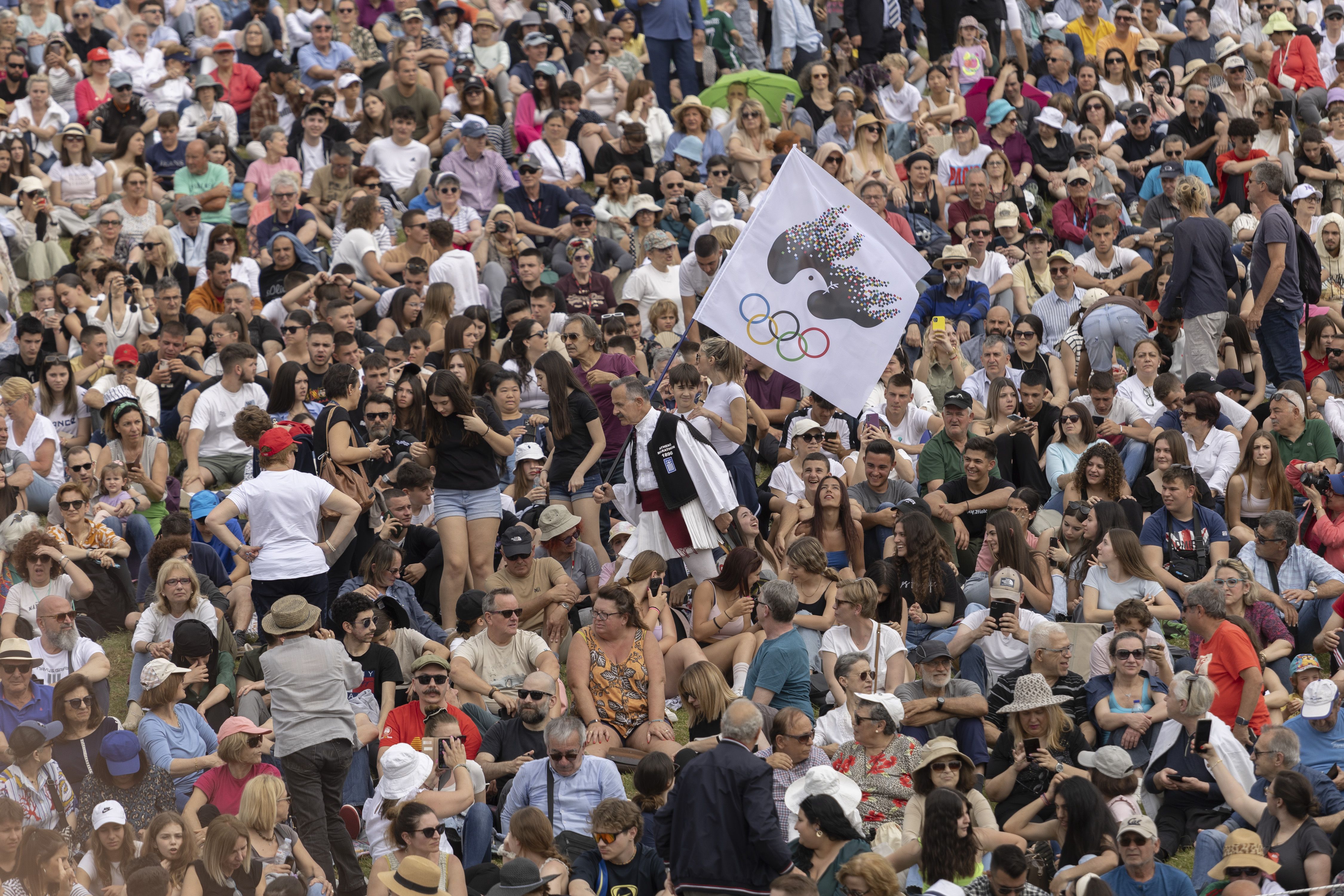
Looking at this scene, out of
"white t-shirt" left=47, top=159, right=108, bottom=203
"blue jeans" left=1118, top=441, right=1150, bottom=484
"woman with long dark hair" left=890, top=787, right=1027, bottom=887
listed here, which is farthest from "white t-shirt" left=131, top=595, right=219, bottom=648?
"white t-shirt" left=47, top=159, right=108, bottom=203

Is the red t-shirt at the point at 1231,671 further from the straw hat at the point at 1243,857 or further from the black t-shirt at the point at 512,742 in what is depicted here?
the black t-shirt at the point at 512,742

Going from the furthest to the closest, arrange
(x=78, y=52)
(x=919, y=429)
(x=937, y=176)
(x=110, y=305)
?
1. (x=78, y=52)
2. (x=937, y=176)
3. (x=110, y=305)
4. (x=919, y=429)

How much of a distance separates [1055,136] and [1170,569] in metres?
8.23

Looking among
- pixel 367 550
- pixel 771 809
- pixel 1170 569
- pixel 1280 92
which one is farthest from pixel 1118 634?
pixel 1280 92

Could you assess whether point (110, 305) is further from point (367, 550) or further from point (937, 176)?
point (937, 176)

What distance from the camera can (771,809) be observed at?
8.36 meters

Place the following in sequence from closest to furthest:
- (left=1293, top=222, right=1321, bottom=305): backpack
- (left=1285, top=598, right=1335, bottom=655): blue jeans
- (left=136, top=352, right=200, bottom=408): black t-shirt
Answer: (left=1285, top=598, right=1335, bottom=655): blue jeans < (left=136, top=352, right=200, bottom=408): black t-shirt < (left=1293, top=222, right=1321, bottom=305): backpack

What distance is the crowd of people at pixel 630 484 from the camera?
30.8 feet

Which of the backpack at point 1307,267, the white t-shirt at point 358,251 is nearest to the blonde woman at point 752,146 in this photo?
the white t-shirt at point 358,251

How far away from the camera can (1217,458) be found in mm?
13555

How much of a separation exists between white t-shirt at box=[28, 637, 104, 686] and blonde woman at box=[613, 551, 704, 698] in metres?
3.27

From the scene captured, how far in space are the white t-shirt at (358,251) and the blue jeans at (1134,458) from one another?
274 inches

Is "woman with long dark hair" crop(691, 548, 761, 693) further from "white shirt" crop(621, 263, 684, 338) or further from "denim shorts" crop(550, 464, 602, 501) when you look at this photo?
"white shirt" crop(621, 263, 684, 338)

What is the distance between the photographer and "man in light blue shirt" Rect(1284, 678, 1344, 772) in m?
10.1
